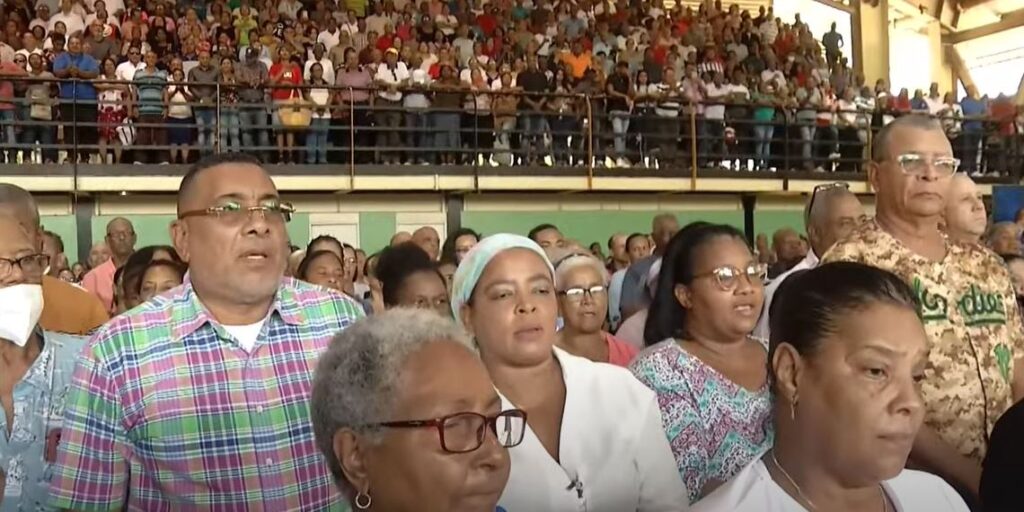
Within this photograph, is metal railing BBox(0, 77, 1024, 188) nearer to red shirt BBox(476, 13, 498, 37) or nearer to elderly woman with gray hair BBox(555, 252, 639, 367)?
red shirt BBox(476, 13, 498, 37)

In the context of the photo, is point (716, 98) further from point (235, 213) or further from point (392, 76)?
point (235, 213)

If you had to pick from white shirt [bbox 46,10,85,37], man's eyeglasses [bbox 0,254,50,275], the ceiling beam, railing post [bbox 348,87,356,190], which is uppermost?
the ceiling beam

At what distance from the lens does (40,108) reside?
10125mm

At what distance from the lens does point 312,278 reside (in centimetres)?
487

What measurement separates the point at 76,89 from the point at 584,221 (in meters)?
6.18

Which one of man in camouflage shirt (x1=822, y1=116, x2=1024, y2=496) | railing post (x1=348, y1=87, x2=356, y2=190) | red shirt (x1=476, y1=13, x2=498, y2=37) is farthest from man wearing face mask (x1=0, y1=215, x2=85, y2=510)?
red shirt (x1=476, y1=13, x2=498, y2=37)

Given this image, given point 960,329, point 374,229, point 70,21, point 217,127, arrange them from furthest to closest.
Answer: point 374,229, point 70,21, point 217,127, point 960,329

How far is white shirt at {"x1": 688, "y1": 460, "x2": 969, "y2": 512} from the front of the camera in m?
1.88

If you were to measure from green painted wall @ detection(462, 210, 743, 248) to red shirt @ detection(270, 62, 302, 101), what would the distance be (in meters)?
2.77

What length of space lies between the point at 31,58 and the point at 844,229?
846 cm

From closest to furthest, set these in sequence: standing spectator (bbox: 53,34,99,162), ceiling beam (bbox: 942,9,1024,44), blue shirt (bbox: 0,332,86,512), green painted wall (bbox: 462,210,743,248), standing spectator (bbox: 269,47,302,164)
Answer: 1. blue shirt (bbox: 0,332,86,512)
2. standing spectator (bbox: 53,34,99,162)
3. standing spectator (bbox: 269,47,302,164)
4. green painted wall (bbox: 462,210,743,248)
5. ceiling beam (bbox: 942,9,1024,44)

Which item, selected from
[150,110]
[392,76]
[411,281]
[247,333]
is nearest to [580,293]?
[411,281]

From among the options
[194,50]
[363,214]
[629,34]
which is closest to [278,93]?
[194,50]

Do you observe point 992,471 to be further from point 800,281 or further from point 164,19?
point 164,19
